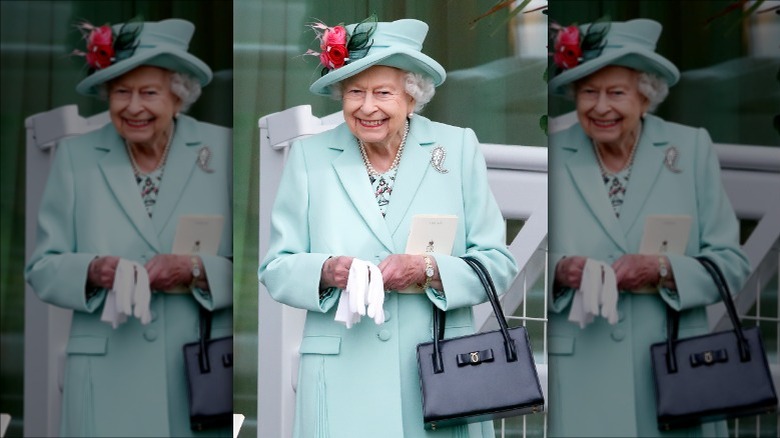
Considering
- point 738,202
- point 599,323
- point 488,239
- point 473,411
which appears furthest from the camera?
point 488,239

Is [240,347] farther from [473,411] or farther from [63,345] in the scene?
[63,345]

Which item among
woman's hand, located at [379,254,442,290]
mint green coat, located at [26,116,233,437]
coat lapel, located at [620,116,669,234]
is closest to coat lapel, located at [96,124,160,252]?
mint green coat, located at [26,116,233,437]

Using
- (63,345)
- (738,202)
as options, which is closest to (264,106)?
(63,345)

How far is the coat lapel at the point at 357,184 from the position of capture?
11.0 ft

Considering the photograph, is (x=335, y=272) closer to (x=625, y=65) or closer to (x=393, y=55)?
(x=393, y=55)

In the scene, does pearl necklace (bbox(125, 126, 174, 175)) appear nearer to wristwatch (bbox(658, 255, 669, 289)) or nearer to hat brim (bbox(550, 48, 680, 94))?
hat brim (bbox(550, 48, 680, 94))

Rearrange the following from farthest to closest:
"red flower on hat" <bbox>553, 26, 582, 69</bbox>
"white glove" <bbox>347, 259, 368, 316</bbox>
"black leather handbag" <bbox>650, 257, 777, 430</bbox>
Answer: "white glove" <bbox>347, 259, 368, 316</bbox>
"black leather handbag" <bbox>650, 257, 777, 430</bbox>
"red flower on hat" <bbox>553, 26, 582, 69</bbox>

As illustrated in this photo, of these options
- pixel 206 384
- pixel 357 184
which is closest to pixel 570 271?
pixel 206 384

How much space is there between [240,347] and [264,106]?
77cm

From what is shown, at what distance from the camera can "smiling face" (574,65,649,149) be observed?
2.12m

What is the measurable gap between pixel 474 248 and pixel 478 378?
377mm

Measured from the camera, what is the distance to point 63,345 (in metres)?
2.63

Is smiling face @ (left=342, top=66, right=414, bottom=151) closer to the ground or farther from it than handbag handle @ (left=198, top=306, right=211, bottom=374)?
farther from it

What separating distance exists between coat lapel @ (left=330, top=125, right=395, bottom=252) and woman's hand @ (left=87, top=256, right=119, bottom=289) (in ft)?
2.90
